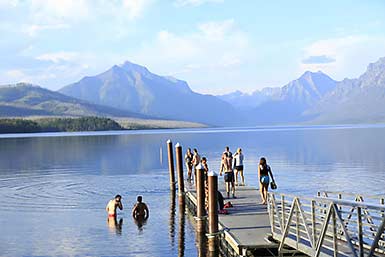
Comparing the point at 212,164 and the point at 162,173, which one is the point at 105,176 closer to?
the point at 162,173

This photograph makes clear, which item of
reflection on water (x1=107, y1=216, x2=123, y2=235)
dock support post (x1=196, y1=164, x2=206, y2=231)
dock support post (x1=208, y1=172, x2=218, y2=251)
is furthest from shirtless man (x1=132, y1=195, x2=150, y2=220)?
dock support post (x1=208, y1=172, x2=218, y2=251)

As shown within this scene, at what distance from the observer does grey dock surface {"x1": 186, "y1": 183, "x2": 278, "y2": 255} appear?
60.5ft

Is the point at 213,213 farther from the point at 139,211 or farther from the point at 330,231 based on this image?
the point at 139,211

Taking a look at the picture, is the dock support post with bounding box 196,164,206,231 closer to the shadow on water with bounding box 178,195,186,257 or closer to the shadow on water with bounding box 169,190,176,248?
the shadow on water with bounding box 178,195,186,257

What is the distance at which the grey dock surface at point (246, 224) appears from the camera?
60.5 ft

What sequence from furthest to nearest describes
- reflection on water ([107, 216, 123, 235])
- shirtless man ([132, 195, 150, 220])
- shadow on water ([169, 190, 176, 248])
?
shirtless man ([132, 195, 150, 220]) < reflection on water ([107, 216, 123, 235]) < shadow on water ([169, 190, 176, 248])

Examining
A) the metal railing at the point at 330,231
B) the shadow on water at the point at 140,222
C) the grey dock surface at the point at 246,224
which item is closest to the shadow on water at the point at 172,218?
the shadow on water at the point at 140,222

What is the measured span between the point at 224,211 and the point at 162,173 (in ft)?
93.1

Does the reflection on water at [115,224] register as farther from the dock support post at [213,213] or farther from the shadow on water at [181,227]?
the dock support post at [213,213]

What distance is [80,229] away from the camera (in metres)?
26.1

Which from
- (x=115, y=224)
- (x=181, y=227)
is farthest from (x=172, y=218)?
(x=115, y=224)

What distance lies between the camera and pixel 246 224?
2173cm

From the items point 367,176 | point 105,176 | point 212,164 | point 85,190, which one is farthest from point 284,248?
point 212,164

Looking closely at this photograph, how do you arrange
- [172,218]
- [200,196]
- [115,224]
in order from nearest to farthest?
[200,196] < [115,224] < [172,218]
